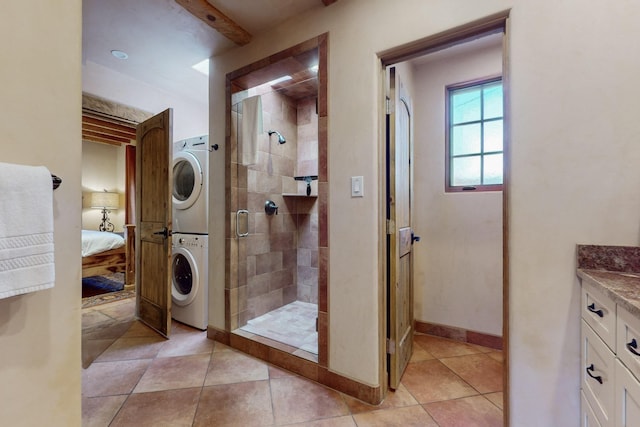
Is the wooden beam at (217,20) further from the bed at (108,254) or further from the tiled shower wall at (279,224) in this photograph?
the bed at (108,254)

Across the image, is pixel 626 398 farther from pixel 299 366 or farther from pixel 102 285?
pixel 102 285

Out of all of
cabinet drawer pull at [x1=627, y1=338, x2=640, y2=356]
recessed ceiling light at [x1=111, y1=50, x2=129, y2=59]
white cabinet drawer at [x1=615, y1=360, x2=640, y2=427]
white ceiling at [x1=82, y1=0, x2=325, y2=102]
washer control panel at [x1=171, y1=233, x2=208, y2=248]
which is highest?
recessed ceiling light at [x1=111, y1=50, x2=129, y2=59]

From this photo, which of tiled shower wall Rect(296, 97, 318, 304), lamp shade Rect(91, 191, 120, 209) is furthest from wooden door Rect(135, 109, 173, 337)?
lamp shade Rect(91, 191, 120, 209)

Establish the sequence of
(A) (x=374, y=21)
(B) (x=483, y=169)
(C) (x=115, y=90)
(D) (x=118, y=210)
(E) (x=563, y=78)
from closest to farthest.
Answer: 1. (E) (x=563, y=78)
2. (A) (x=374, y=21)
3. (B) (x=483, y=169)
4. (C) (x=115, y=90)
5. (D) (x=118, y=210)

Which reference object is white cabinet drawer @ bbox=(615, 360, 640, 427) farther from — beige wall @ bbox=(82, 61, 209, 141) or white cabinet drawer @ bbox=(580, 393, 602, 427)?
beige wall @ bbox=(82, 61, 209, 141)

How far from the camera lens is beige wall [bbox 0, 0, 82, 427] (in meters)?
0.72

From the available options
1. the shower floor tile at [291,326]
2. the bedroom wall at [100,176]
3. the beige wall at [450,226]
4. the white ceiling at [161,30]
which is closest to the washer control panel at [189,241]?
the shower floor tile at [291,326]

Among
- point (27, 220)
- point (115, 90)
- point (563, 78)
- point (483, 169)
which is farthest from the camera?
point (115, 90)

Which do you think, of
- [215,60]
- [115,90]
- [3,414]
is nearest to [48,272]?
[3,414]

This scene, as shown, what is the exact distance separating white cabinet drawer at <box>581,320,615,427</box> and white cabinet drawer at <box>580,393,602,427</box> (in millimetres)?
24

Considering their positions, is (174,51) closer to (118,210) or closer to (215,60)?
(215,60)

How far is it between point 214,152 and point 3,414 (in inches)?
78.6

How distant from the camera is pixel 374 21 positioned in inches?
62.2

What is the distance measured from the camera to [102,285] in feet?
14.1
